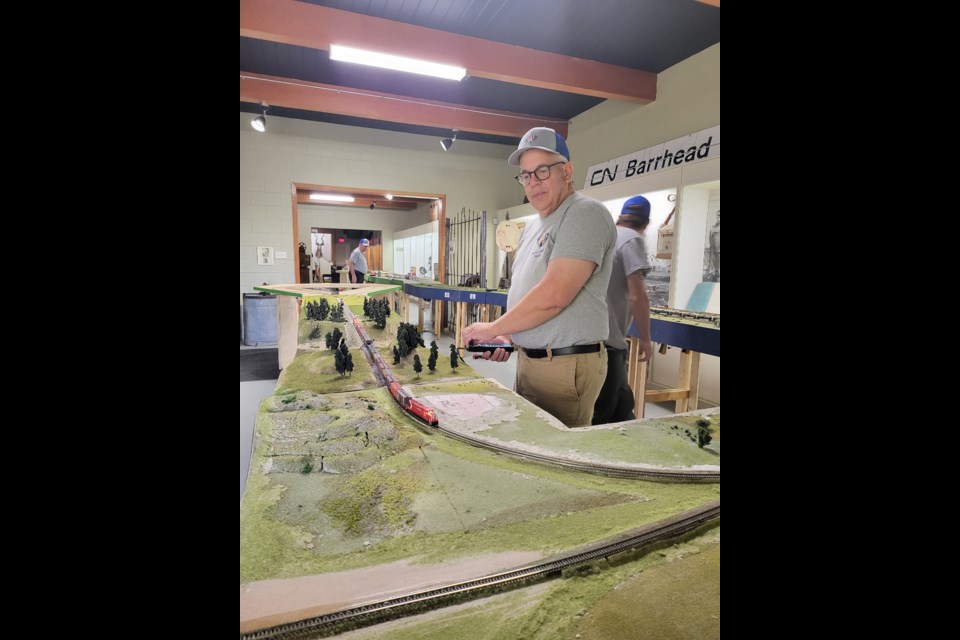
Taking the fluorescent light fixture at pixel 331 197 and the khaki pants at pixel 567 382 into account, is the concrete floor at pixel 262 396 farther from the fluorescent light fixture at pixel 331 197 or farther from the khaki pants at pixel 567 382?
the fluorescent light fixture at pixel 331 197

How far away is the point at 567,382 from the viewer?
177cm

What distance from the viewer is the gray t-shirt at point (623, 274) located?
2277 mm

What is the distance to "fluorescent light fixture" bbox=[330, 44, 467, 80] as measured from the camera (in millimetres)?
4129

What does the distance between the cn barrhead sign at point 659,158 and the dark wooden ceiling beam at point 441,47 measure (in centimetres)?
59

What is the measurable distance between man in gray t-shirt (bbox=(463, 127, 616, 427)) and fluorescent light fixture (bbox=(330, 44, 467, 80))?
124 inches

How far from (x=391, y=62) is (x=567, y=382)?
12.3 ft

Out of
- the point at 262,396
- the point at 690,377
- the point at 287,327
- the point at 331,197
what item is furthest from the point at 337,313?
the point at 331,197

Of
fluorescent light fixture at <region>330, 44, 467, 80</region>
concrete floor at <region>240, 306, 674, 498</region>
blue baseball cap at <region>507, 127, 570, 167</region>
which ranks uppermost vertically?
fluorescent light fixture at <region>330, 44, 467, 80</region>

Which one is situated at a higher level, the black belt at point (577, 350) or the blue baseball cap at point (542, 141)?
the blue baseball cap at point (542, 141)

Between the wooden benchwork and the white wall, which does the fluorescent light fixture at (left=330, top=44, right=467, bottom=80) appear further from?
the wooden benchwork

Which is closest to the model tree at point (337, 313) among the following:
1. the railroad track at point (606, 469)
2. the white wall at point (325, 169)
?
the railroad track at point (606, 469)

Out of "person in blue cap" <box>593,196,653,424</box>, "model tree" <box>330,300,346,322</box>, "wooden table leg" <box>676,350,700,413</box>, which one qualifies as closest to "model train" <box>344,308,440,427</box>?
"person in blue cap" <box>593,196,653,424</box>
